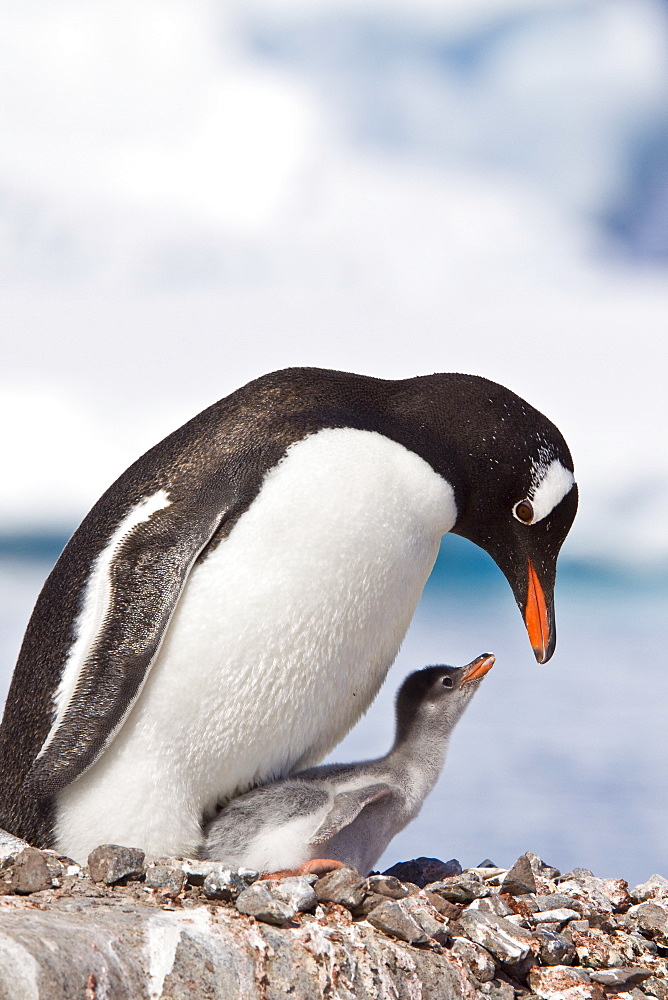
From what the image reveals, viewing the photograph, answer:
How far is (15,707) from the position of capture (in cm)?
344

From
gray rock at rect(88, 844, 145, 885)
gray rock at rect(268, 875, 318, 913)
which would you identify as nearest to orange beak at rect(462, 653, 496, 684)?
gray rock at rect(268, 875, 318, 913)

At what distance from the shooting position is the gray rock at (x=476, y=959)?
2.90m

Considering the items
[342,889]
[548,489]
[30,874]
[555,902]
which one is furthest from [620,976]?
[30,874]

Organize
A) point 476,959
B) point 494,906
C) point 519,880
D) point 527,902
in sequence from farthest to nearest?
point 519,880 < point 527,902 < point 494,906 < point 476,959

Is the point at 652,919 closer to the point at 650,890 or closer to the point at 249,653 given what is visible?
the point at 650,890

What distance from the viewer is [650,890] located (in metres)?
3.88

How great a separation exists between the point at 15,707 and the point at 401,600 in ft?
4.21

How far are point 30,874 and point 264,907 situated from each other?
1.98 feet

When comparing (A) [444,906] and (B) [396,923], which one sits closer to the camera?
(B) [396,923]

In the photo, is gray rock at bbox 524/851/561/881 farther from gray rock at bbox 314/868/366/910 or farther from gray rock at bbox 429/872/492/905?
gray rock at bbox 314/868/366/910

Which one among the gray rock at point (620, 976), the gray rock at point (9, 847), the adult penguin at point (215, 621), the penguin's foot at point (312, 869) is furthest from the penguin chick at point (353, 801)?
the gray rock at point (620, 976)

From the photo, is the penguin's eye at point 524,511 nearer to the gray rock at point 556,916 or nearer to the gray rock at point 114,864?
the gray rock at point 556,916

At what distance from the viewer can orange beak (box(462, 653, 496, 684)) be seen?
3.88m

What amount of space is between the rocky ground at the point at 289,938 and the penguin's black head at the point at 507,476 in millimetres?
999
